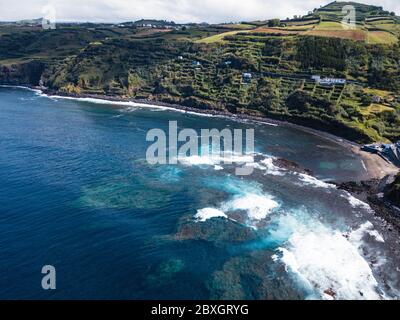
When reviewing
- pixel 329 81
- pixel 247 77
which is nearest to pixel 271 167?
pixel 329 81

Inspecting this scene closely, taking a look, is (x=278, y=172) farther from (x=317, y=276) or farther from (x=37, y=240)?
(x=37, y=240)

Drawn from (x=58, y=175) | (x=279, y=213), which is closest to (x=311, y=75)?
(x=279, y=213)

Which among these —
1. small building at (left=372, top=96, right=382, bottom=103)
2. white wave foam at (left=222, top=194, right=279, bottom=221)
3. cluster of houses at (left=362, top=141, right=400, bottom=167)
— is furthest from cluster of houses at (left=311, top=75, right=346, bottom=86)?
white wave foam at (left=222, top=194, right=279, bottom=221)

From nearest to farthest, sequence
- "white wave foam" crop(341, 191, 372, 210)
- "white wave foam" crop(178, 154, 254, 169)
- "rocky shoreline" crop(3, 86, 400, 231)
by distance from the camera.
Result: "rocky shoreline" crop(3, 86, 400, 231)
"white wave foam" crop(341, 191, 372, 210)
"white wave foam" crop(178, 154, 254, 169)

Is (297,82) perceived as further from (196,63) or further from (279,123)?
(196,63)

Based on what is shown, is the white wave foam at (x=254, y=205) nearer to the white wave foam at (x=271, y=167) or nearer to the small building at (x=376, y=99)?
the white wave foam at (x=271, y=167)

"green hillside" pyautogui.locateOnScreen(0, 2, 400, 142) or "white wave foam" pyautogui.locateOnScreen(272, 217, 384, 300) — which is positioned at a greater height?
"green hillside" pyautogui.locateOnScreen(0, 2, 400, 142)

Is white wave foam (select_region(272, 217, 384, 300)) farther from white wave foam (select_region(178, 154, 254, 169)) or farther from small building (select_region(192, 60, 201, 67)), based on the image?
small building (select_region(192, 60, 201, 67))

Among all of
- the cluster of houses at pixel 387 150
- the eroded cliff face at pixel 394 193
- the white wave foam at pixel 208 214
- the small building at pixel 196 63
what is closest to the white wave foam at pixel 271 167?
the eroded cliff face at pixel 394 193
